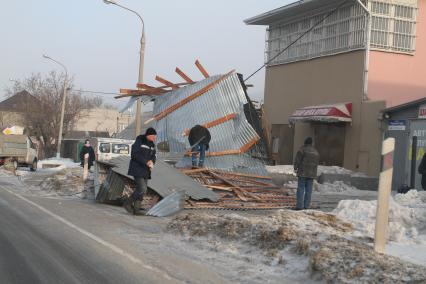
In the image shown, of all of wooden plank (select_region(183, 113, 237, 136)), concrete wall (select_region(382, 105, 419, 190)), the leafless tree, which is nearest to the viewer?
wooden plank (select_region(183, 113, 237, 136))

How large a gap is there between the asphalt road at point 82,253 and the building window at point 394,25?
16.4 meters

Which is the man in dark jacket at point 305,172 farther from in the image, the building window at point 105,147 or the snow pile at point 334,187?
the building window at point 105,147

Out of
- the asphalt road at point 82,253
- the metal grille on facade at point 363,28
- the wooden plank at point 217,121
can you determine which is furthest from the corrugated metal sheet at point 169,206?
the metal grille on facade at point 363,28

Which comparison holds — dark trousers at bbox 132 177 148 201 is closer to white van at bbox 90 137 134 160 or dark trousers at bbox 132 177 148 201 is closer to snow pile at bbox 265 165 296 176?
snow pile at bbox 265 165 296 176

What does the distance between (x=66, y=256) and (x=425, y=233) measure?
5.38 meters

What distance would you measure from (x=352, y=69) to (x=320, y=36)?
301 centimetres

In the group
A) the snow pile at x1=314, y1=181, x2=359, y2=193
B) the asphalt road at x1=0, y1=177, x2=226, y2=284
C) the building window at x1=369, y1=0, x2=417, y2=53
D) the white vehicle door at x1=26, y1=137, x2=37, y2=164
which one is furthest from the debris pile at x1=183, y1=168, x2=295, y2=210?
the white vehicle door at x1=26, y1=137, x2=37, y2=164

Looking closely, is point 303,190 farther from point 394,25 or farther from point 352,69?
point 394,25

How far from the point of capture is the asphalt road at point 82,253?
242 inches

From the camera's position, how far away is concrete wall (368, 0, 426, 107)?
23.4m

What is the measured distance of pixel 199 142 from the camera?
16.5 metres

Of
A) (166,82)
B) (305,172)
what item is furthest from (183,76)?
(305,172)

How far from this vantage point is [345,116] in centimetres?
2323

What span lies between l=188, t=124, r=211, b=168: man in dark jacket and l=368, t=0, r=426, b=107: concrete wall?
9865 mm
